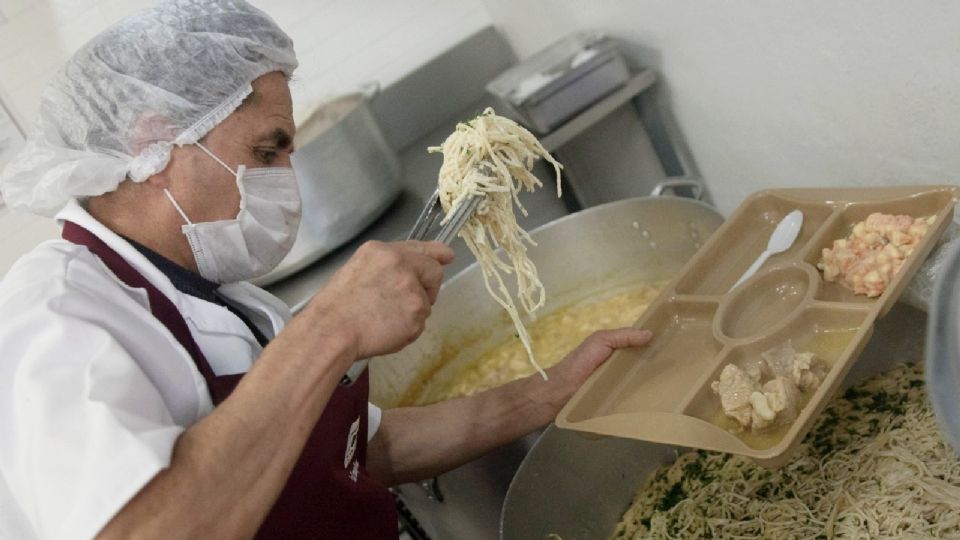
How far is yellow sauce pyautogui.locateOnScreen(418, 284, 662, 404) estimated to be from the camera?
8.16 ft

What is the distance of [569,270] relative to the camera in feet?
8.54

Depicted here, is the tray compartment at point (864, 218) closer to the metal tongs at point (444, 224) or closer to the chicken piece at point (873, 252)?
the chicken piece at point (873, 252)

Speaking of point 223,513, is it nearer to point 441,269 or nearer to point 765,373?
point 441,269

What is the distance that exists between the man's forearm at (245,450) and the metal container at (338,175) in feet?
4.72

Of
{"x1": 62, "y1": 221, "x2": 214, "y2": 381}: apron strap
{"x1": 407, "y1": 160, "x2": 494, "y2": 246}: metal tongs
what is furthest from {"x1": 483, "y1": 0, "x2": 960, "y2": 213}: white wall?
{"x1": 62, "y1": 221, "x2": 214, "y2": 381}: apron strap

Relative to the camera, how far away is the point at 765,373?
1536 millimetres

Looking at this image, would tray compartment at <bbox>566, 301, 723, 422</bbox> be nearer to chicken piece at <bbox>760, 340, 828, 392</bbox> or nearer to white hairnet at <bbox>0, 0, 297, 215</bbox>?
chicken piece at <bbox>760, 340, 828, 392</bbox>

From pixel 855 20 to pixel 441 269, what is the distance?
100cm

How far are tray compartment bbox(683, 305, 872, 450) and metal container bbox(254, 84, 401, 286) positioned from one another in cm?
159

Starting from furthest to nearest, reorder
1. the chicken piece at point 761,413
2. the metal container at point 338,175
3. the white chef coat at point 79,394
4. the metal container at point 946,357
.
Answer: the metal container at point 338,175
the chicken piece at point 761,413
the white chef coat at point 79,394
the metal container at point 946,357

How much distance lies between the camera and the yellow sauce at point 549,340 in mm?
2486

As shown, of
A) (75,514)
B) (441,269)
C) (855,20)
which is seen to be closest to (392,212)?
(441,269)

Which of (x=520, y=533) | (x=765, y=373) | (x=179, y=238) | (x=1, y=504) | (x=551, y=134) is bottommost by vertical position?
(x=520, y=533)

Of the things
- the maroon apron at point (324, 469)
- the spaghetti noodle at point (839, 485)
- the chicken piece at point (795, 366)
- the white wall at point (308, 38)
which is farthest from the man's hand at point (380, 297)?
the white wall at point (308, 38)
